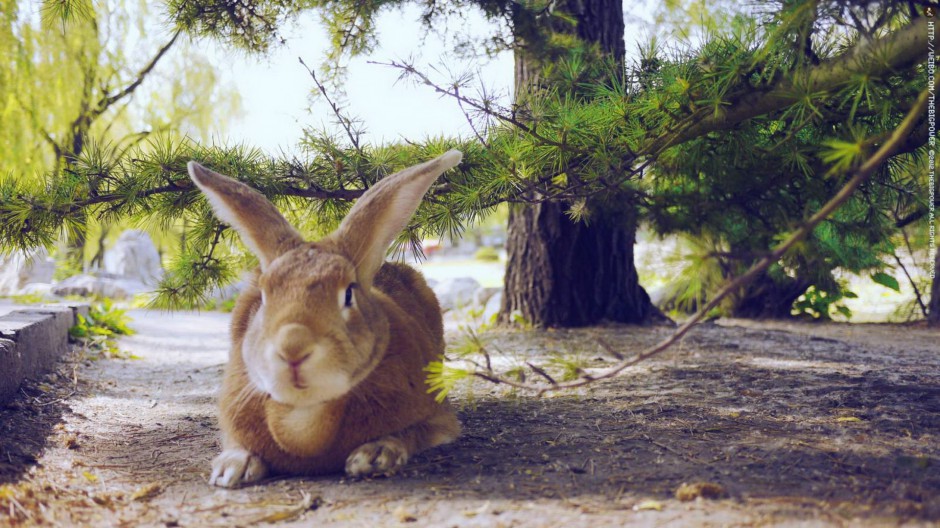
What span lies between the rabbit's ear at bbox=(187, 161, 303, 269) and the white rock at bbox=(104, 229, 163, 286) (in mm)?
13311

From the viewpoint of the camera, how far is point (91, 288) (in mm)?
A: 11586

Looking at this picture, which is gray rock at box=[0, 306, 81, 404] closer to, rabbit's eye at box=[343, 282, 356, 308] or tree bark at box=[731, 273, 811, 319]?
rabbit's eye at box=[343, 282, 356, 308]

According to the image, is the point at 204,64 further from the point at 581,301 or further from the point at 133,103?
the point at 581,301

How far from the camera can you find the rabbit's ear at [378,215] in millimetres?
2613

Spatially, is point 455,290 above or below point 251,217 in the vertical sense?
below

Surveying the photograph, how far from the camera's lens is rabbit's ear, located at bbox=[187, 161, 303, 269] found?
261cm

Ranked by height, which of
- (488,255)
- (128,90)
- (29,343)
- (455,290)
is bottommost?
(29,343)

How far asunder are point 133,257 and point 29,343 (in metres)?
12.0

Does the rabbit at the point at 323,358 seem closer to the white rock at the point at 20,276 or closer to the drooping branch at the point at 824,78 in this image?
the drooping branch at the point at 824,78

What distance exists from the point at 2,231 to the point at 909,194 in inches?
176

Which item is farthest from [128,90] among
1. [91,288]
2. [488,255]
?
[488,255]

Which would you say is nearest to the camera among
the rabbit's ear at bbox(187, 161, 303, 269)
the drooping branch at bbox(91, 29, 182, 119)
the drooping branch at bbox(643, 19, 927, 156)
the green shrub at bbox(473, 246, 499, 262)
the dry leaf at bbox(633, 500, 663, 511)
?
the dry leaf at bbox(633, 500, 663, 511)

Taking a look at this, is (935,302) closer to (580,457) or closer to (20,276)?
(580,457)

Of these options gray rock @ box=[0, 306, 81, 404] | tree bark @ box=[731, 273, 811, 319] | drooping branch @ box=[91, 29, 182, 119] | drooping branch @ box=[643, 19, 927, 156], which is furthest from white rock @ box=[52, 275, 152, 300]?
drooping branch @ box=[643, 19, 927, 156]
